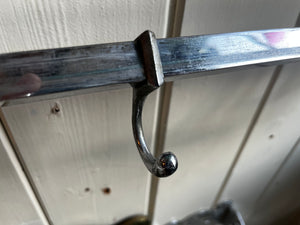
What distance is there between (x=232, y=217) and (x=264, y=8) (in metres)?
0.37

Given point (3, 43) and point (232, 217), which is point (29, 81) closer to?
point (3, 43)

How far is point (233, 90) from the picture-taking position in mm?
272

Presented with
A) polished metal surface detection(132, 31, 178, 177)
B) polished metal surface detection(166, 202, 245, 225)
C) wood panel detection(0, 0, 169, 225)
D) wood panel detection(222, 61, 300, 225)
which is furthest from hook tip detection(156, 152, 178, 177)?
polished metal surface detection(166, 202, 245, 225)

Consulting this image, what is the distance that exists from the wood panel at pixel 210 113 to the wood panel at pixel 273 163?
2cm

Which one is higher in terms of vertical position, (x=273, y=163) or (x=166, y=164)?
(x=273, y=163)

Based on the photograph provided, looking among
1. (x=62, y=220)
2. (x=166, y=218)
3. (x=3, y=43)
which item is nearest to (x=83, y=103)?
(x=3, y=43)

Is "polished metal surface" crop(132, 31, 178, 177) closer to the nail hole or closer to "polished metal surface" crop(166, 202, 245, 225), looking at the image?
the nail hole

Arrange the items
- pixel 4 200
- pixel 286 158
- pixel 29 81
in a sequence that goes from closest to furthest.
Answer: pixel 29 81
pixel 4 200
pixel 286 158

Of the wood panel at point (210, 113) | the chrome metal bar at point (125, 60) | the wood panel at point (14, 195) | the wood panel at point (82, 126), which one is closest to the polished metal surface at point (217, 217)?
the wood panel at point (210, 113)

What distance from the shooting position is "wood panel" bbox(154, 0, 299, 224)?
0.20 m

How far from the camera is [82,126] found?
23cm

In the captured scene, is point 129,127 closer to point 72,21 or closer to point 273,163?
point 72,21

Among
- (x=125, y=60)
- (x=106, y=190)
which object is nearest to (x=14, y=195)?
(x=106, y=190)

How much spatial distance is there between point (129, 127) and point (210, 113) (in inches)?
3.8
